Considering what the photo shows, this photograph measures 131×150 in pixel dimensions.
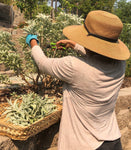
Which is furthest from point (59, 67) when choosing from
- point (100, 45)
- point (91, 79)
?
point (100, 45)

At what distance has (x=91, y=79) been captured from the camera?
165 cm

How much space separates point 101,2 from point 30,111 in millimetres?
34980

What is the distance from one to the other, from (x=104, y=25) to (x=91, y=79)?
488 millimetres

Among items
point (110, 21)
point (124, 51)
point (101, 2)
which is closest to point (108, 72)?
point (124, 51)

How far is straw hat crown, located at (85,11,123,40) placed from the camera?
1621 millimetres

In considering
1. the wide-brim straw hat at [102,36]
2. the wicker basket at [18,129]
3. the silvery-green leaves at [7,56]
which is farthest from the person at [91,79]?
the silvery-green leaves at [7,56]

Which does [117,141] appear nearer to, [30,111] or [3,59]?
[30,111]

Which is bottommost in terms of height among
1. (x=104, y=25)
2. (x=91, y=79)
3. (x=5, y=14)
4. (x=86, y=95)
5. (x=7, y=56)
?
(x=5, y=14)

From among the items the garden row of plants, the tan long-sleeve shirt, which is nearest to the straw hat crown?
the tan long-sleeve shirt

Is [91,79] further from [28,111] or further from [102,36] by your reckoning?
[28,111]

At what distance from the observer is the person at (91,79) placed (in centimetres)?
164

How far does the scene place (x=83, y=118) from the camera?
70.3 inches

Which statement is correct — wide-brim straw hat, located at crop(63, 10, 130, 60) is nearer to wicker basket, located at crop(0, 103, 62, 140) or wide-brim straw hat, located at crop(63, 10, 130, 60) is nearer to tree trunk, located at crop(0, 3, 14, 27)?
wicker basket, located at crop(0, 103, 62, 140)

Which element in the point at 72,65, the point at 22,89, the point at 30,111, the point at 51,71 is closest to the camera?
the point at 72,65
